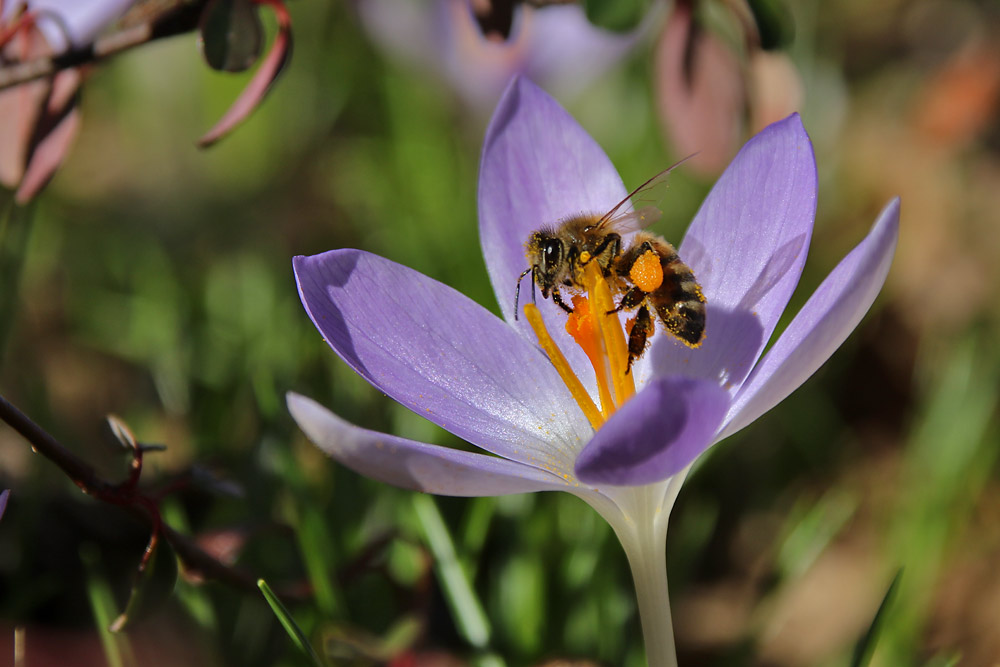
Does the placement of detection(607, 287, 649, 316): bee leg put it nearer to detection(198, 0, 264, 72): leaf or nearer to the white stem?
the white stem

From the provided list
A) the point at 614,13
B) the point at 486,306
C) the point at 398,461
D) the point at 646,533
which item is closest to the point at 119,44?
the point at 614,13

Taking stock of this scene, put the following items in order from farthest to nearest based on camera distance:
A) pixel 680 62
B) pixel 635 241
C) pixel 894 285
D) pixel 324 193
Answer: pixel 324 193 < pixel 894 285 < pixel 680 62 < pixel 635 241

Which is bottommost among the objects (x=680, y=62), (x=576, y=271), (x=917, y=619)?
(x=917, y=619)

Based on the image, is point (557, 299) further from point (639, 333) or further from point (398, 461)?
point (398, 461)

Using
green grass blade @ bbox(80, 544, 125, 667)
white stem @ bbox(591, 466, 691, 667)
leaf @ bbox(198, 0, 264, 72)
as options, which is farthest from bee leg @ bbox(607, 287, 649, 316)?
green grass blade @ bbox(80, 544, 125, 667)

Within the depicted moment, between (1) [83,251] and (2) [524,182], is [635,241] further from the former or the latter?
(1) [83,251]

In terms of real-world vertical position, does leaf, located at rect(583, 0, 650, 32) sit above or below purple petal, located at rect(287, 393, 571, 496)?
above

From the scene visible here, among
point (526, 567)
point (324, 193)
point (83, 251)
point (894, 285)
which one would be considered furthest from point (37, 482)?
point (894, 285)
